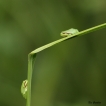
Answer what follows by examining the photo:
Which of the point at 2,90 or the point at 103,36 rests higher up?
the point at 103,36

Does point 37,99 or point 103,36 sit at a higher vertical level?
point 103,36

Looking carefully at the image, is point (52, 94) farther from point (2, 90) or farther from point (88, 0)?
point (88, 0)

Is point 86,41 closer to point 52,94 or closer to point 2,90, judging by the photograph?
point 52,94

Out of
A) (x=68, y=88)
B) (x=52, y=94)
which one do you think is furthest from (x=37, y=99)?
(x=68, y=88)

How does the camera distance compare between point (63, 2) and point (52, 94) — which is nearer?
point (52, 94)

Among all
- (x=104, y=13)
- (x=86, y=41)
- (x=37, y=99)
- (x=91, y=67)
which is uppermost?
(x=104, y=13)

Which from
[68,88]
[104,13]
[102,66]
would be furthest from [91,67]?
[104,13]
